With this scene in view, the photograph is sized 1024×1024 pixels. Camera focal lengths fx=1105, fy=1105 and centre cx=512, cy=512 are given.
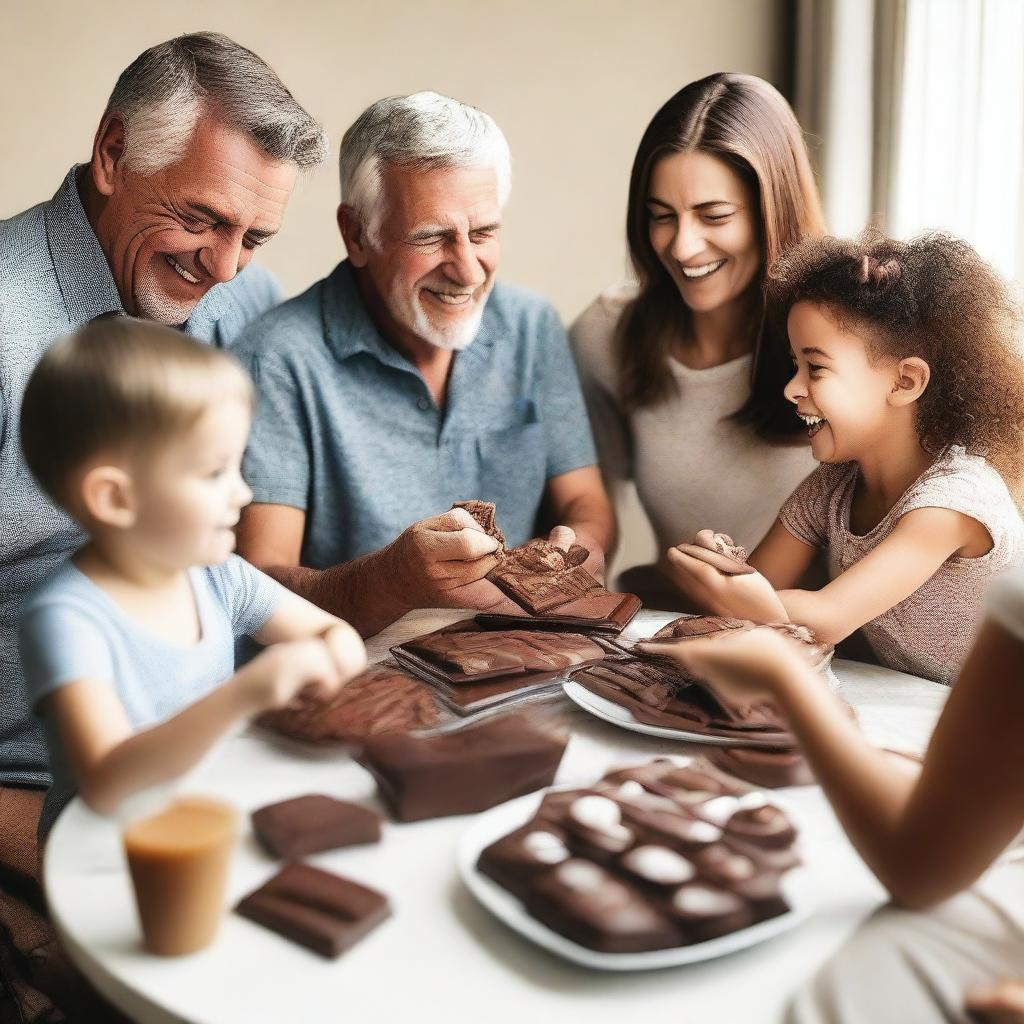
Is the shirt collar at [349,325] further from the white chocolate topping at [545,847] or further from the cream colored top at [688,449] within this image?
the white chocolate topping at [545,847]

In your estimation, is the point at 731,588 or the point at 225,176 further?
the point at 225,176

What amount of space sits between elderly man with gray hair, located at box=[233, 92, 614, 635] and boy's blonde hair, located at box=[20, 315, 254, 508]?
3.18 feet

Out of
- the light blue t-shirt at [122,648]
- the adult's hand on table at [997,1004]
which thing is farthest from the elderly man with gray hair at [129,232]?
the adult's hand on table at [997,1004]

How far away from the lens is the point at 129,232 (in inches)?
76.8

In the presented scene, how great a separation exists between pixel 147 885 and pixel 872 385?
4.65ft

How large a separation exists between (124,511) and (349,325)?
1.29 metres

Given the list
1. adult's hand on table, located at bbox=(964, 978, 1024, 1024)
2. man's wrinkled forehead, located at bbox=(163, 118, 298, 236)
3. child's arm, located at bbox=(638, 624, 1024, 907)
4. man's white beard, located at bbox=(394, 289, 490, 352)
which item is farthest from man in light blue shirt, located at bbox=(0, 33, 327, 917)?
adult's hand on table, located at bbox=(964, 978, 1024, 1024)

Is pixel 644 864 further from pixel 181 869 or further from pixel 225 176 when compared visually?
pixel 225 176

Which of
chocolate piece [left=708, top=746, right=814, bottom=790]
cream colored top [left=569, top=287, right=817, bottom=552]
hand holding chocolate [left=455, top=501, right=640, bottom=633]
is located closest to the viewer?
chocolate piece [left=708, top=746, right=814, bottom=790]

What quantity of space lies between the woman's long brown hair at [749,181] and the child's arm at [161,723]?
1461mm

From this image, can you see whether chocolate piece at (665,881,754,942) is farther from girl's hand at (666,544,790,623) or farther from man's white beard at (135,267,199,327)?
man's white beard at (135,267,199,327)

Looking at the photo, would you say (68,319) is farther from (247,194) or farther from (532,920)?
(532,920)

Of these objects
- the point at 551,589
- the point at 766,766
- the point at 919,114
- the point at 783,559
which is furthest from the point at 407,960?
the point at 919,114

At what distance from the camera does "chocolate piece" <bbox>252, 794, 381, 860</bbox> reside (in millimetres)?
1075
